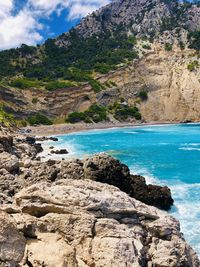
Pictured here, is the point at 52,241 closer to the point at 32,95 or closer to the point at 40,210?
the point at 40,210

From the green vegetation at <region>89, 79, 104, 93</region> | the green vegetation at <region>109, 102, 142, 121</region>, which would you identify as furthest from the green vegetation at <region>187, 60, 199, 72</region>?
the green vegetation at <region>89, 79, 104, 93</region>

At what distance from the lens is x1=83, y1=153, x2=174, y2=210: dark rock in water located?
920 inches

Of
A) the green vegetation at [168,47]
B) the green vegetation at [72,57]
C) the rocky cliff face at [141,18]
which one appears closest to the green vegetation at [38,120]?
the green vegetation at [72,57]

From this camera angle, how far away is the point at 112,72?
12631 cm

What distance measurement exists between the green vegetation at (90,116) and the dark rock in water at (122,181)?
82389 millimetres

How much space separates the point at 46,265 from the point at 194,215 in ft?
46.8

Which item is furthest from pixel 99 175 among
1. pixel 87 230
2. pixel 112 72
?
pixel 112 72

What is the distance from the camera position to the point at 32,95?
11250 cm

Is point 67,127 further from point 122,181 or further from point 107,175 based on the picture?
point 107,175

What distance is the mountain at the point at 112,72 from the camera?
112m

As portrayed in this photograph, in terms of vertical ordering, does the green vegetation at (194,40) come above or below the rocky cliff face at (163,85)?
above

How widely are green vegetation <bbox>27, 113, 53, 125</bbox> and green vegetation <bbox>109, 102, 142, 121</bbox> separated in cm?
1861

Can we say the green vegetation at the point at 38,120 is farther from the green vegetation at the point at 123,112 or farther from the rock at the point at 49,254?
the rock at the point at 49,254

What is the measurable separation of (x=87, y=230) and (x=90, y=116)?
98757mm
